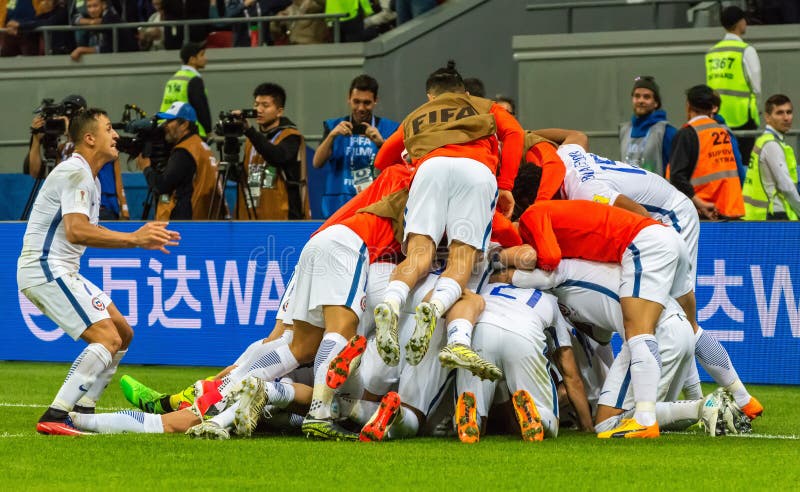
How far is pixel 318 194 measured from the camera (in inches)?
604

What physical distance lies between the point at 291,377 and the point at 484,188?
1.70m

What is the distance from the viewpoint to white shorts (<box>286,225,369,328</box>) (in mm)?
8430

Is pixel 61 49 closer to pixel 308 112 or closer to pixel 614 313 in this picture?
pixel 308 112

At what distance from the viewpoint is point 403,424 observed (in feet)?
27.0

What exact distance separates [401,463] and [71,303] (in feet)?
9.69

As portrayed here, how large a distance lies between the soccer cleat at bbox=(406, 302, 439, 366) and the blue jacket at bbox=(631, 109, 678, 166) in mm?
5894

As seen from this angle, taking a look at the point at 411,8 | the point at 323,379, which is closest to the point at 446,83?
the point at 323,379

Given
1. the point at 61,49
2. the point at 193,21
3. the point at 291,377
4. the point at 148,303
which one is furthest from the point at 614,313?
the point at 61,49

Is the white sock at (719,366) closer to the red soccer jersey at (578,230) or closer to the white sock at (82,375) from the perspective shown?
the red soccer jersey at (578,230)

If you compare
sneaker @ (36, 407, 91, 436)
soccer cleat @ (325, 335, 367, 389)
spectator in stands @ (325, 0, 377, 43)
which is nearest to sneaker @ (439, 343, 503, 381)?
soccer cleat @ (325, 335, 367, 389)

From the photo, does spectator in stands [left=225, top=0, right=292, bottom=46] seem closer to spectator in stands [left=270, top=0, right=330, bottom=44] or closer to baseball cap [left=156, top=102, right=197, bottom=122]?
spectator in stands [left=270, top=0, right=330, bottom=44]

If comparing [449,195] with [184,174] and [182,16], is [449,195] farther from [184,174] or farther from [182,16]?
[182,16]


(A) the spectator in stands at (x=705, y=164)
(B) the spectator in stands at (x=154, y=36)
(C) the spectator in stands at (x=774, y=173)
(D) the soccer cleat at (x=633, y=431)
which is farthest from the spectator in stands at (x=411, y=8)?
(D) the soccer cleat at (x=633, y=431)

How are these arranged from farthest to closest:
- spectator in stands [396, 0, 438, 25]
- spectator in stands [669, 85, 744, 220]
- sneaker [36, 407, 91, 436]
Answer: spectator in stands [396, 0, 438, 25] → spectator in stands [669, 85, 744, 220] → sneaker [36, 407, 91, 436]
